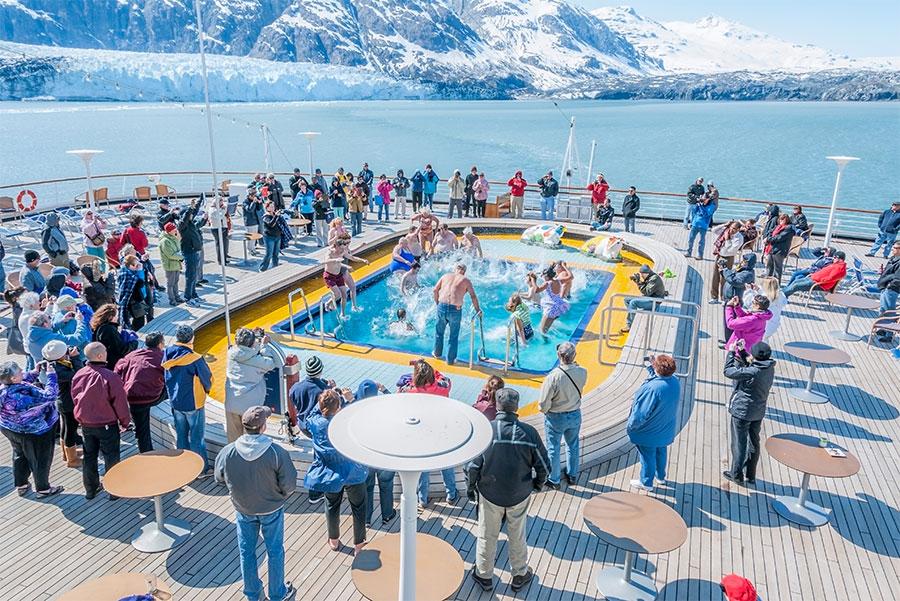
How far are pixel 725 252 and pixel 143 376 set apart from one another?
34.7 feet

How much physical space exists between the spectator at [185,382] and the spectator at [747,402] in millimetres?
5311

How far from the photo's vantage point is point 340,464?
5223mm

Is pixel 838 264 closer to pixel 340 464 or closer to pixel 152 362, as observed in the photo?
pixel 340 464

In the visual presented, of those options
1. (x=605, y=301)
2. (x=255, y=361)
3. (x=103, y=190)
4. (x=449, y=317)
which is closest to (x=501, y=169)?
(x=103, y=190)

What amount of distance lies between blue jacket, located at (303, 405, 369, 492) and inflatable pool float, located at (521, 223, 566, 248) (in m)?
13.5

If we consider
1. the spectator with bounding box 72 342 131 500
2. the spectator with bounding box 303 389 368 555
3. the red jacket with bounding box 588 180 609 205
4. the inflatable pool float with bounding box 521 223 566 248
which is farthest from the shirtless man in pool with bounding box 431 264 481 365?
the red jacket with bounding box 588 180 609 205

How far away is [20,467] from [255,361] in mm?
2569

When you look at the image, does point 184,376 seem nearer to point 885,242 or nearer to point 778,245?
point 778,245

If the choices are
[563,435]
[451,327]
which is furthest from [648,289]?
[563,435]

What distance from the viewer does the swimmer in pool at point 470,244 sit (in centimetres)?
1525

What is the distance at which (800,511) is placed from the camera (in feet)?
20.6

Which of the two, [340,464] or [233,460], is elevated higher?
[233,460]

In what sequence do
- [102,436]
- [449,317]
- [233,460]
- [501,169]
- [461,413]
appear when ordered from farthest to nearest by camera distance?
[501,169] < [449,317] < [102,436] < [233,460] < [461,413]

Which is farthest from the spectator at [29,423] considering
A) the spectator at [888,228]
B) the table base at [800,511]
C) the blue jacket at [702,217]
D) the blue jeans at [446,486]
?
the spectator at [888,228]
